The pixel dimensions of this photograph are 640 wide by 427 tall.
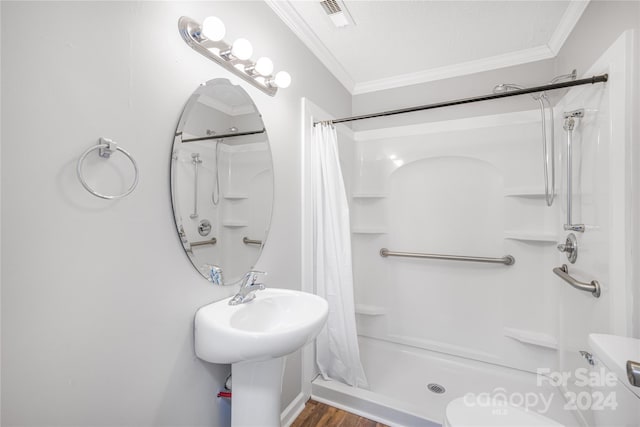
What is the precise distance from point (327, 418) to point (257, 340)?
45.0 inches

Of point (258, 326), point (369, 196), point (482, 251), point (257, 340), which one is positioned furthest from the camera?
point (369, 196)

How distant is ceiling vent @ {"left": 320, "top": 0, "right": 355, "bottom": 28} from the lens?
5.00ft

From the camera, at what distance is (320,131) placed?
1.83 meters

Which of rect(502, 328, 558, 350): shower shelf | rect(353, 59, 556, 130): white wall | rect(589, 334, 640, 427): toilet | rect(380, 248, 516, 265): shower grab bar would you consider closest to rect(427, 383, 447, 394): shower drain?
rect(502, 328, 558, 350): shower shelf

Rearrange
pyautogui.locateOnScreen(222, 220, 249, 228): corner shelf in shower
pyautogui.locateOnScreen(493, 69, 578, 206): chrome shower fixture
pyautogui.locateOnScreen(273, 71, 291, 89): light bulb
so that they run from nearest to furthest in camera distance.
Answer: pyautogui.locateOnScreen(222, 220, 249, 228): corner shelf in shower, pyautogui.locateOnScreen(273, 71, 291, 89): light bulb, pyautogui.locateOnScreen(493, 69, 578, 206): chrome shower fixture

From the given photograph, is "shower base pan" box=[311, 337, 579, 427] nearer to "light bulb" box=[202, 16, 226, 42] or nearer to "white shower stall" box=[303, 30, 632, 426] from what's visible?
"white shower stall" box=[303, 30, 632, 426]

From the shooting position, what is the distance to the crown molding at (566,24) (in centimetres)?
153

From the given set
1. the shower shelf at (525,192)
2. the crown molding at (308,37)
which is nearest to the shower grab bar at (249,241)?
the crown molding at (308,37)

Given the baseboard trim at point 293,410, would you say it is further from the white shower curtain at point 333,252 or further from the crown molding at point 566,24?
the crown molding at point 566,24

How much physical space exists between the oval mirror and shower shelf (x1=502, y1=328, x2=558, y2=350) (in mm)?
1983

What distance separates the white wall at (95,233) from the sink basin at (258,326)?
9cm

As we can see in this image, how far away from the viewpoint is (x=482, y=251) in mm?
2186

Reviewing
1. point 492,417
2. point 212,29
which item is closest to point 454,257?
point 492,417

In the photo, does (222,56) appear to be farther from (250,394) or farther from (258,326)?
(250,394)
